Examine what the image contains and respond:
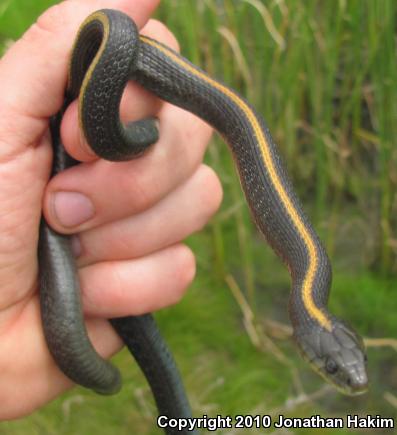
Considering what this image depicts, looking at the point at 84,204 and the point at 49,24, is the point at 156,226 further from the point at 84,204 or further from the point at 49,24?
the point at 49,24

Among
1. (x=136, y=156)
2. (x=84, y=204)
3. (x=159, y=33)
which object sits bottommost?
(x=84, y=204)

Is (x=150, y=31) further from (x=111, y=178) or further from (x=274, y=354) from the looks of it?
(x=274, y=354)

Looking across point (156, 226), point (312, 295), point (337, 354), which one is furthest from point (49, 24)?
point (337, 354)

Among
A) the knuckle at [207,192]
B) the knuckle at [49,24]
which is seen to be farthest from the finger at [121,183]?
the knuckle at [49,24]

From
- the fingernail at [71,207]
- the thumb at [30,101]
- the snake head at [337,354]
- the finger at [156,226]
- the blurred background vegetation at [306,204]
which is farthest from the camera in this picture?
the blurred background vegetation at [306,204]

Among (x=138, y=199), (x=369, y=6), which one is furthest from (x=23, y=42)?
(x=369, y=6)

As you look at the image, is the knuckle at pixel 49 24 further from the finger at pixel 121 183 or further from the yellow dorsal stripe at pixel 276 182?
the finger at pixel 121 183

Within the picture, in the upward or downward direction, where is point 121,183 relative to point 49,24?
downward
